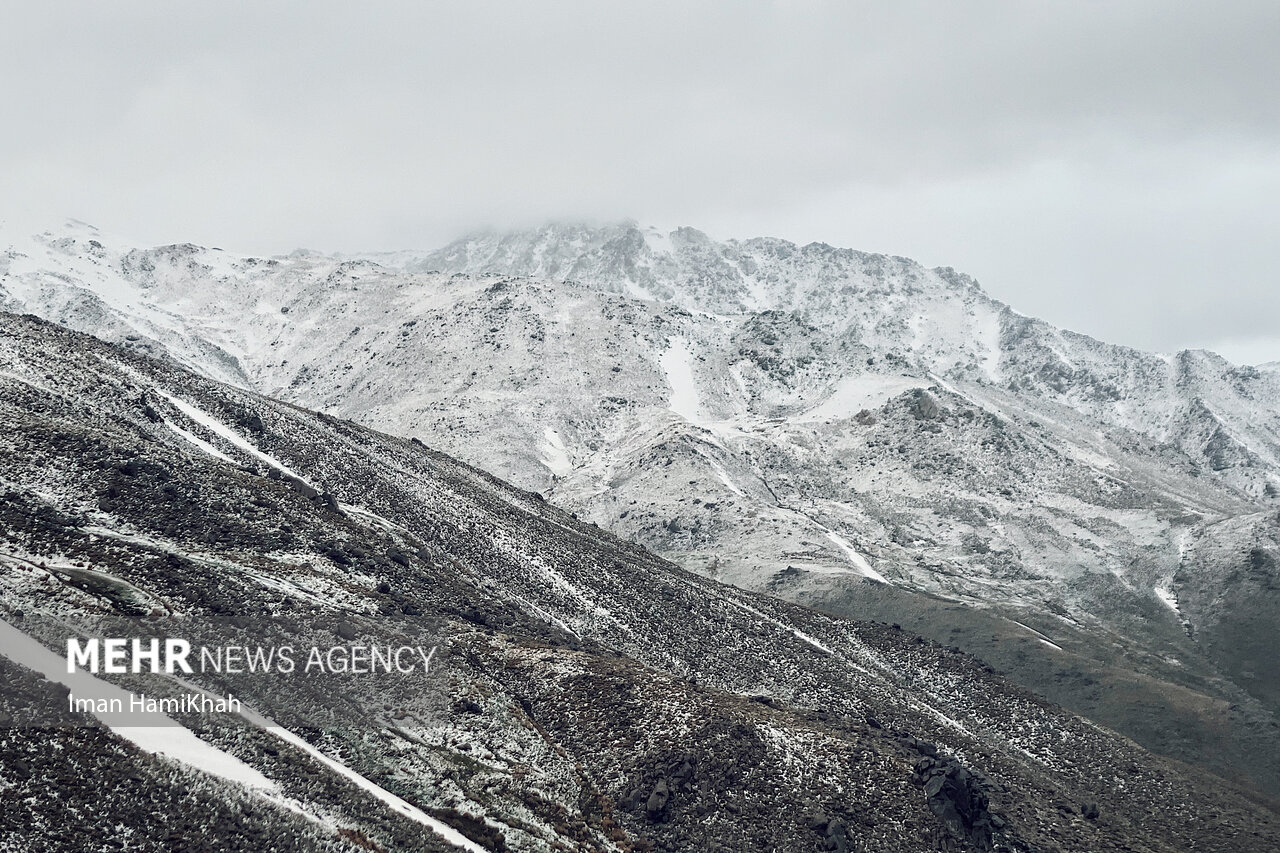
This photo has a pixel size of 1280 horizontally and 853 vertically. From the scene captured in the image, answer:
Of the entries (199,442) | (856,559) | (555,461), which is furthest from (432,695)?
(555,461)

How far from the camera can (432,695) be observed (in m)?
52.9

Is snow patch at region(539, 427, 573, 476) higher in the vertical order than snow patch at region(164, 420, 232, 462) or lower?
lower

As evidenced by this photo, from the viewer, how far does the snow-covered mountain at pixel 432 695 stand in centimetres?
3862

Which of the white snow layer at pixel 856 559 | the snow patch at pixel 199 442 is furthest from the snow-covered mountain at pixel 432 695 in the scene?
the white snow layer at pixel 856 559

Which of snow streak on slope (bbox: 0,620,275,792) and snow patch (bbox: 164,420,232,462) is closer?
snow streak on slope (bbox: 0,620,275,792)

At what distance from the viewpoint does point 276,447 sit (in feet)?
291

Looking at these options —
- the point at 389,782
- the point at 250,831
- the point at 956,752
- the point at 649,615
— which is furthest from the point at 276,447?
the point at 956,752

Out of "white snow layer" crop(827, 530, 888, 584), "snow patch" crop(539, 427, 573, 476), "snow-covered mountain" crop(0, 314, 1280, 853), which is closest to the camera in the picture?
"snow-covered mountain" crop(0, 314, 1280, 853)

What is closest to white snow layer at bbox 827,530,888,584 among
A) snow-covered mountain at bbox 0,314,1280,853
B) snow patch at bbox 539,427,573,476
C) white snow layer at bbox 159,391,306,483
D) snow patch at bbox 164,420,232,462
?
snow patch at bbox 539,427,573,476

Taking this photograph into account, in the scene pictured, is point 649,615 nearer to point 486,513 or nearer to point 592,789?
point 486,513

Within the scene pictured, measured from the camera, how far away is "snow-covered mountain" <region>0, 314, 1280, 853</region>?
38.6m

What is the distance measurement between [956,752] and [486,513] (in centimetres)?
4919

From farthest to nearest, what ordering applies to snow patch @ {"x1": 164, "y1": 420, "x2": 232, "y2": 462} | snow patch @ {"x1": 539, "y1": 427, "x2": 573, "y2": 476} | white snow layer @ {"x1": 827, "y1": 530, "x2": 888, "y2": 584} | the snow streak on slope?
snow patch @ {"x1": 539, "y1": 427, "x2": 573, "y2": 476} < white snow layer @ {"x1": 827, "y1": 530, "x2": 888, "y2": 584} < snow patch @ {"x1": 164, "y1": 420, "x2": 232, "y2": 462} < the snow streak on slope

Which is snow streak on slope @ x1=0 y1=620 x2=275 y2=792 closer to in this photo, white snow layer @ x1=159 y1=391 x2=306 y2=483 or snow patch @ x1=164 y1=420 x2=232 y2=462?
snow patch @ x1=164 y1=420 x2=232 y2=462
